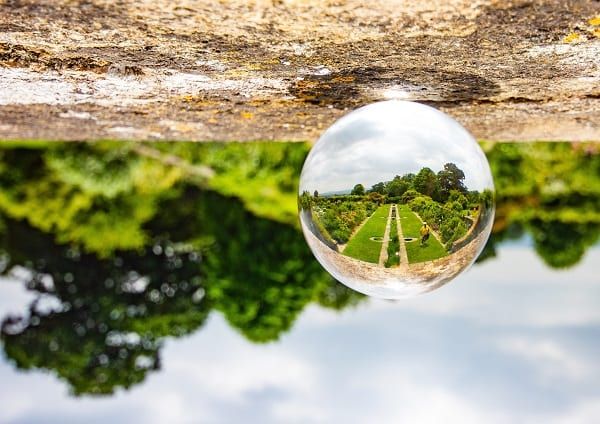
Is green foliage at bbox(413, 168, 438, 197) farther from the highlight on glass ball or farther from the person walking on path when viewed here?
the person walking on path

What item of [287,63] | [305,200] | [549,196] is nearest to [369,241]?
[305,200]

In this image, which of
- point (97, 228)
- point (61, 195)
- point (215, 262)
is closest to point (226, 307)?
point (215, 262)

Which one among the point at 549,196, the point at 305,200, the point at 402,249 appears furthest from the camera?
the point at 549,196

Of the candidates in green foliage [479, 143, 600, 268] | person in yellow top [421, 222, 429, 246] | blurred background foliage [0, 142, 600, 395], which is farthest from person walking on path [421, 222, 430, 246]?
blurred background foliage [0, 142, 600, 395]

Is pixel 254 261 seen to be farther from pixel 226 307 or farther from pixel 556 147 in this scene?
pixel 556 147

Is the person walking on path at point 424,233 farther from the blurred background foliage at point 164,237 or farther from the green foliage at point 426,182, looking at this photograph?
the blurred background foliage at point 164,237

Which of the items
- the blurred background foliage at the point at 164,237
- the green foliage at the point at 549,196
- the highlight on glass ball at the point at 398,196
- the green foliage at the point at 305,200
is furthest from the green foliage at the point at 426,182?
the blurred background foliage at the point at 164,237

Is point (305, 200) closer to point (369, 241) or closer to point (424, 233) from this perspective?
point (369, 241)

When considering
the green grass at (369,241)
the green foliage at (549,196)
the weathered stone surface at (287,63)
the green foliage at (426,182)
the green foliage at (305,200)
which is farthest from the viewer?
the green foliage at (549,196)
